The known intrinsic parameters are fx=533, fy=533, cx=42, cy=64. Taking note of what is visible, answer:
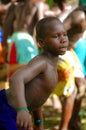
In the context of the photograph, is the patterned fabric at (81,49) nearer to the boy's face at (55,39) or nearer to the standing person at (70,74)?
the standing person at (70,74)

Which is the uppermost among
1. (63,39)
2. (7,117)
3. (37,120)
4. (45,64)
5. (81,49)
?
(63,39)

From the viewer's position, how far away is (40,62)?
138 inches

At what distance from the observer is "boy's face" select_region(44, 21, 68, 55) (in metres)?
3.64

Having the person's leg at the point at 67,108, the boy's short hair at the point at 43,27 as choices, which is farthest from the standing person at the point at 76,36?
the boy's short hair at the point at 43,27

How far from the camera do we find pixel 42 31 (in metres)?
3.69

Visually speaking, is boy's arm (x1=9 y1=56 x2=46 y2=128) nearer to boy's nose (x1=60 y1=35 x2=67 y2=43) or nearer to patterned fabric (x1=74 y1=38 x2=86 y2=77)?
boy's nose (x1=60 y1=35 x2=67 y2=43)

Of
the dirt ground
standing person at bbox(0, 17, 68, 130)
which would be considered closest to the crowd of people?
standing person at bbox(0, 17, 68, 130)

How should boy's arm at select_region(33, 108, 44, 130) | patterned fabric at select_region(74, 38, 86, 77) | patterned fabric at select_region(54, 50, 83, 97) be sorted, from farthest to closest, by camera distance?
patterned fabric at select_region(74, 38, 86, 77)
patterned fabric at select_region(54, 50, 83, 97)
boy's arm at select_region(33, 108, 44, 130)

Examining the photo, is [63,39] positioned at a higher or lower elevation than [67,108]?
higher

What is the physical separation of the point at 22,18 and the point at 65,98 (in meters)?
1.68

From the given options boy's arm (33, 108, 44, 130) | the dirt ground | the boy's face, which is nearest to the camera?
the boy's face

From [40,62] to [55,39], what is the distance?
0.75 ft

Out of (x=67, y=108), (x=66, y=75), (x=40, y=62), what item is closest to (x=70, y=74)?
(x=66, y=75)

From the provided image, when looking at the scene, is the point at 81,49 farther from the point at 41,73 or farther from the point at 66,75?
the point at 41,73
